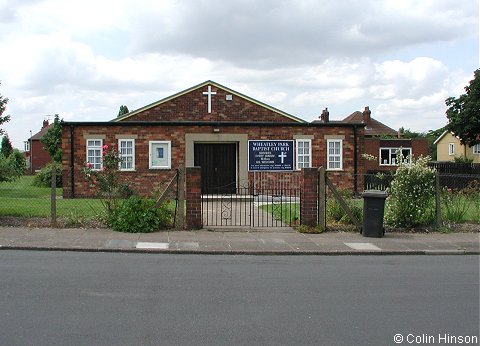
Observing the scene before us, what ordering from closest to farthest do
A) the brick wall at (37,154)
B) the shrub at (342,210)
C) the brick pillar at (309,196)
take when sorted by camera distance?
the brick pillar at (309,196) → the shrub at (342,210) → the brick wall at (37,154)

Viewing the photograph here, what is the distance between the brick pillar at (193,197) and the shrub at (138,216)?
58 centimetres

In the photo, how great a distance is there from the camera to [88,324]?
571 cm

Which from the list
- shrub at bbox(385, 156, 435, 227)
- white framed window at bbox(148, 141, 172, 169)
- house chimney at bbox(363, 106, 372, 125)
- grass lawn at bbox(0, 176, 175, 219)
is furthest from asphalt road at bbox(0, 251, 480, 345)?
house chimney at bbox(363, 106, 372, 125)

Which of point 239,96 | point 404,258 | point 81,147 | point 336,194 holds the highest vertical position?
point 239,96

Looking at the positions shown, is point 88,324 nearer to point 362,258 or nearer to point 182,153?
point 362,258

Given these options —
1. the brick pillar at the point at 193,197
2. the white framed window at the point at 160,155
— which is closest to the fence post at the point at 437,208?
the brick pillar at the point at 193,197

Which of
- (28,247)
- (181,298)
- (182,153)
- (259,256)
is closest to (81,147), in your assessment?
(182,153)

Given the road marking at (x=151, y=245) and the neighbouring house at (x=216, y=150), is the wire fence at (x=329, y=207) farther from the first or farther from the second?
the neighbouring house at (x=216, y=150)

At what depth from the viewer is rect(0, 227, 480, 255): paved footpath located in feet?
36.4

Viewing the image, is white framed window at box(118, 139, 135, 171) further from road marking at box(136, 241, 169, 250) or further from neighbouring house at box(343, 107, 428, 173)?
neighbouring house at box(343, 107, 428, 173)

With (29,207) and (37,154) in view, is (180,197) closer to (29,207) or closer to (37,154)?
(29,207)

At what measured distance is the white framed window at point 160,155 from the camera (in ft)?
76.7

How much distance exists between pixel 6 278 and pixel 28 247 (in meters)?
3.14

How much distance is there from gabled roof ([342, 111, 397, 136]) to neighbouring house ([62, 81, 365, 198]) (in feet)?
127
